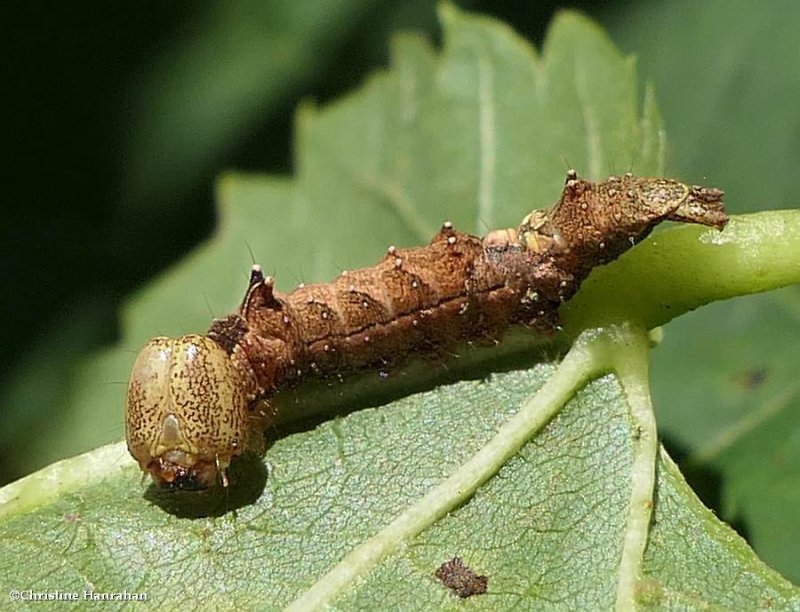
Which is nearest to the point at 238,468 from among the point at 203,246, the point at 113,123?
the point at 203,246

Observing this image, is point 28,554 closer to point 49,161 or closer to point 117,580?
point 117,580

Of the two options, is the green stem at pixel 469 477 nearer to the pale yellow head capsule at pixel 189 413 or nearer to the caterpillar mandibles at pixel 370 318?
the caterpillar mandibles at pixel 370 318

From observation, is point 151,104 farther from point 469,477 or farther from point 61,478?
point 469,477

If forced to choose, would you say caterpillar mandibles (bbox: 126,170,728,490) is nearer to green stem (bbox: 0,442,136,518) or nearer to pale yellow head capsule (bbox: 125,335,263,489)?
pale yellow head capsule (bbox: 125,335,263,489)

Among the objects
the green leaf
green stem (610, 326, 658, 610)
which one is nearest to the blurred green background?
the green leaf

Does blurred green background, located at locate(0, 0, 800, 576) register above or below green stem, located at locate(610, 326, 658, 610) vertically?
above

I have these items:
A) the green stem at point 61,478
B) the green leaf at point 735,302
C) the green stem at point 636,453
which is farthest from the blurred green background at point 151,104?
the green stem at point 636,453

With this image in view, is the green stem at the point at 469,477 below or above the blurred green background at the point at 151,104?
below
